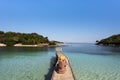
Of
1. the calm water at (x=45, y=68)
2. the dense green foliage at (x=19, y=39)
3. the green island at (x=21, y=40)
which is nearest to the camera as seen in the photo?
the calm water at (x=45, y=68)

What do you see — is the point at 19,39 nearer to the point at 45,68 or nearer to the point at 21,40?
the point at 21,40

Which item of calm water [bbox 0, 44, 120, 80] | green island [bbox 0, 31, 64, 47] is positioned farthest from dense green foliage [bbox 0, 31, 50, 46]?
calm water [bbox 0, 44, 120, 80]

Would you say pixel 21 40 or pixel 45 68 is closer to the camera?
pixel 45 68

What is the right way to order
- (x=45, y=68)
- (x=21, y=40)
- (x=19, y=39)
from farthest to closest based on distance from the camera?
1. (x=21, y=40)
2. (x=19, y=39)
3. (x=45, y=68)

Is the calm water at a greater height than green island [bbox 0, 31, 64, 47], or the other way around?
green island [bbox 0, 31, 64, 47]

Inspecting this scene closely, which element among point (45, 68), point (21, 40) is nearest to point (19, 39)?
point (21, 40)

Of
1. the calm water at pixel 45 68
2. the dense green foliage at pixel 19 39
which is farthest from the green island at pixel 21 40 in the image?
the calm water at pixel 45 68

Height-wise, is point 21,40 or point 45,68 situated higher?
point 21,40

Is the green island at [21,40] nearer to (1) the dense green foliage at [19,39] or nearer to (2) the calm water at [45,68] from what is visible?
(1) the dense green foliage at [19,39]

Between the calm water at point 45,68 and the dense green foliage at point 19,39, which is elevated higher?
the dense green foliage at point 19,39

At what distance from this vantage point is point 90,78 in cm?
1858

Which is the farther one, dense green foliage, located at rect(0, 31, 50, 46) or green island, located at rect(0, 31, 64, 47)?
dense green foliage, located at rect(0, 31, 50, 46)

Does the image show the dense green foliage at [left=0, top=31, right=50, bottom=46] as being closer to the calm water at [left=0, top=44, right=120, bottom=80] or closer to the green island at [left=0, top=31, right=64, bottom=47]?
the green island at [left=0, top=31, right=64, bottom=47]

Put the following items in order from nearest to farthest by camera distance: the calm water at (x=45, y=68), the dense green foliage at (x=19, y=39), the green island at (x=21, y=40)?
the calm water at (x=45, y=68), the green island at (x=21, y=40), the dense green foliage at (x=19, y=39)
